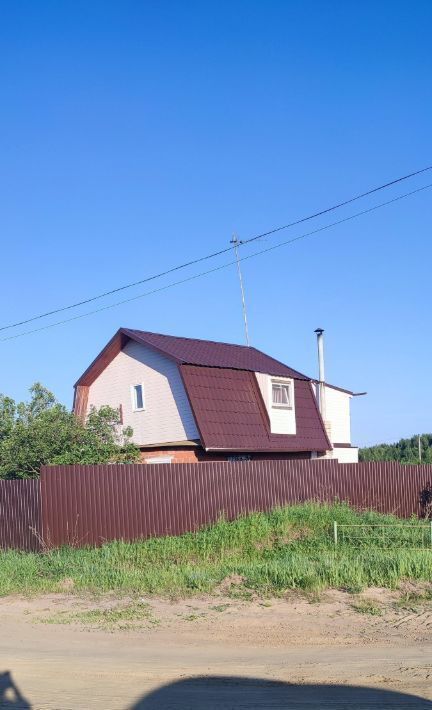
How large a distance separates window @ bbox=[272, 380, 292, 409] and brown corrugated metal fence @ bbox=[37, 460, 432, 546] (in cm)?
595

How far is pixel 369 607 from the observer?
462 inches

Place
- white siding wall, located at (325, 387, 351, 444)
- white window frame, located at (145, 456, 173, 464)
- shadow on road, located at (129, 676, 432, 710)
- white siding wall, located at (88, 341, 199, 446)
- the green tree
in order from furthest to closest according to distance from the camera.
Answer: white siding wall, located at (325, 387, 351, 444)
white siding wall, located at (88, 341, 199, 446)
white window frame, located at (145, 456, 173, 464)
the green tree
shadow on road, located at (129, 676, 432, 710)

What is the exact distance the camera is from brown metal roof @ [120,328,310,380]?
25.5 m

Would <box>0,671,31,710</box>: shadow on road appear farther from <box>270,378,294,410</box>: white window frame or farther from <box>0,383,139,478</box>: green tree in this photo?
<box>270,378,294,410</box>: white window frame

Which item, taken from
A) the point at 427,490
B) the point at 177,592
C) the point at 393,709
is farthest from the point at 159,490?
the point at 393,709

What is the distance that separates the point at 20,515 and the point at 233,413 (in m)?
9.57

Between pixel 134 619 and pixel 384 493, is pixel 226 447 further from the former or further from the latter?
pixel 134 619

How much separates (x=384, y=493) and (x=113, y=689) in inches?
613

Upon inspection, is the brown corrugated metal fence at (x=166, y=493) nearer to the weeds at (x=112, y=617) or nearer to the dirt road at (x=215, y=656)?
the dirt road at (x=215, y=656)

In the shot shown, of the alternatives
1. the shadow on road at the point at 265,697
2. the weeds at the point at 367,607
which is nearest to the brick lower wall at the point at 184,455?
the weeds at the point at 367,607

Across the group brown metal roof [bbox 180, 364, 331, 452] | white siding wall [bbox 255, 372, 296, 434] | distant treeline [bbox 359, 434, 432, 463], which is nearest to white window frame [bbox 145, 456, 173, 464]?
brown metal roof [bbox 180, 364, 331, 452]

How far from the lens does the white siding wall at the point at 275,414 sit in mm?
26688

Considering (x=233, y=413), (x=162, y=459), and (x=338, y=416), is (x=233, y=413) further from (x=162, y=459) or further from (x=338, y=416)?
(x=338, y=416)

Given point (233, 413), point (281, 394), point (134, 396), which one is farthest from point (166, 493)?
point (281, 394)
